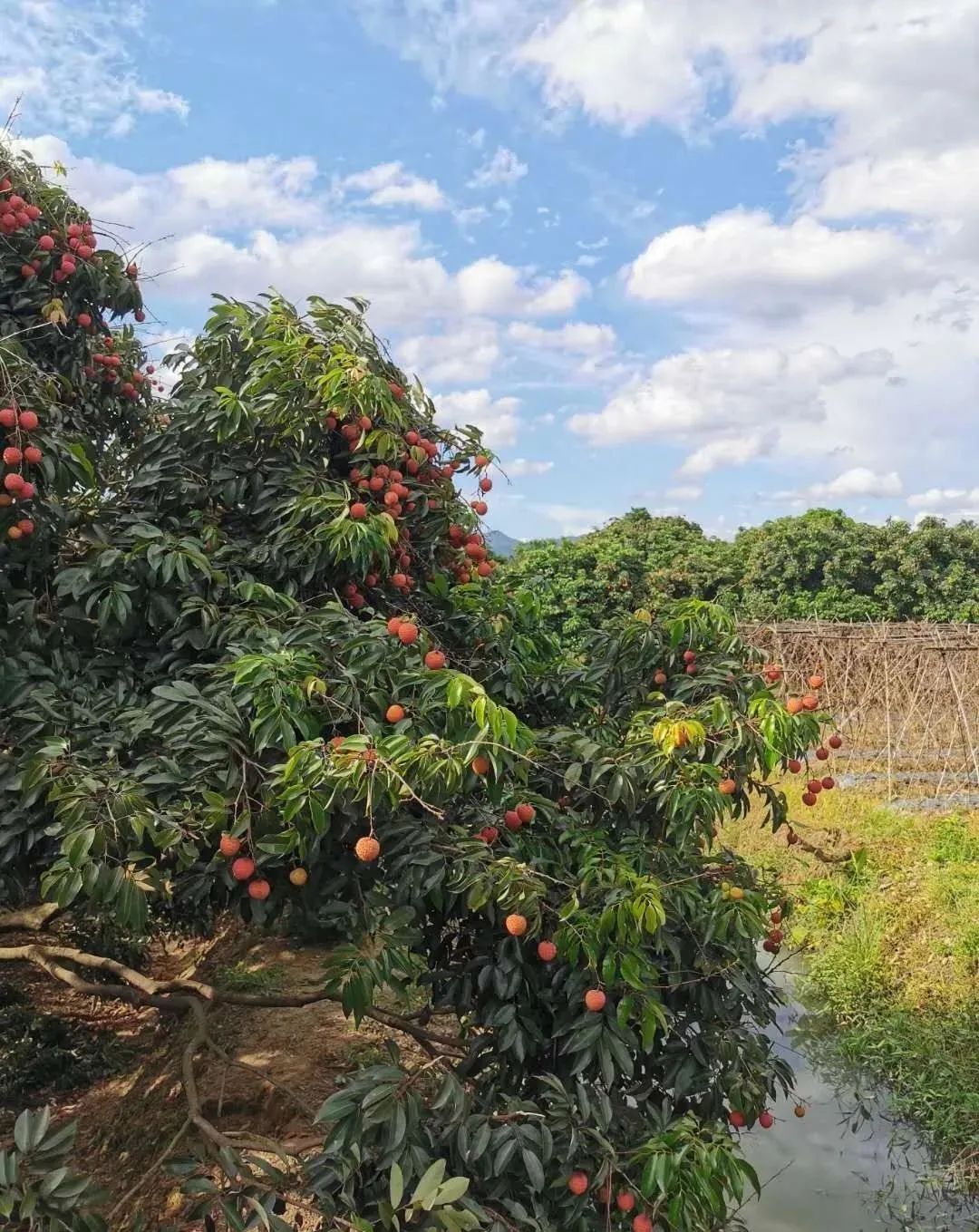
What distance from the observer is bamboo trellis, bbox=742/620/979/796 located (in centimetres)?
862

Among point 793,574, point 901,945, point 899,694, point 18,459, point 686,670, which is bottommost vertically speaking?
point 901,945

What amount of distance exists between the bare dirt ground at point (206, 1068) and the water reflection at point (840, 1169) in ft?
5.48

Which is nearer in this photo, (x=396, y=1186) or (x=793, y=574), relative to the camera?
(x=396, y=1186)

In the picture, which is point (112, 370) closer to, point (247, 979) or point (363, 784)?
point (363, 784)

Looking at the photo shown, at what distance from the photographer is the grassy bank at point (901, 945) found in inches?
166

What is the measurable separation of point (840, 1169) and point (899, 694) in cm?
586

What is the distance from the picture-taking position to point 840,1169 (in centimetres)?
401

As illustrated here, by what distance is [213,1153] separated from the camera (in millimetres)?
Answer: 2307

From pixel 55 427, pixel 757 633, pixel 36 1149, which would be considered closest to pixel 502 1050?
pixel 36 1149

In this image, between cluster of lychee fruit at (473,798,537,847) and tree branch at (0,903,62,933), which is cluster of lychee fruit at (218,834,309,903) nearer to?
cluster of lychee fruit at (473,798,537,847)

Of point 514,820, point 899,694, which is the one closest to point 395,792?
point 514,820

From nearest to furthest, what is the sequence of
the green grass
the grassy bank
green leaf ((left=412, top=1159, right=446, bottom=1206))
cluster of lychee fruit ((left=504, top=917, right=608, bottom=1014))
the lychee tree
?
green leaf ((left=412, top=1159, right=446, bottom=1206))
the lychee tree
cluster of lychee fruit ((left=504, top=917, right=608, bottom=1014))
the grassy bank
the green grass

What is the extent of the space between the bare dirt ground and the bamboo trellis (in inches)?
202

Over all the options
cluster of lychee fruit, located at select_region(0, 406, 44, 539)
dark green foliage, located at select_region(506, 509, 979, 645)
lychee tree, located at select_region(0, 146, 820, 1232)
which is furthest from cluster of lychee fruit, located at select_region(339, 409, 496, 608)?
dark green foliage, located at select_region(506, 509, 979, 645)
